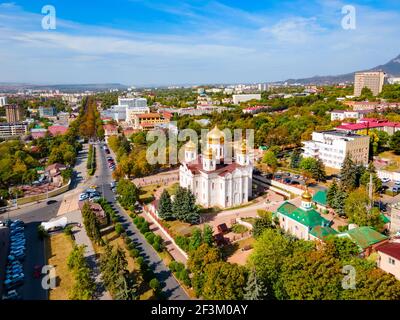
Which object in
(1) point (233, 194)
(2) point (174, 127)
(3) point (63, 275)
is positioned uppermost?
(2) point (174, 127)

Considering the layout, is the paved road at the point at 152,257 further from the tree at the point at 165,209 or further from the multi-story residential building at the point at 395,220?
the multi-story residential building at the point at 395,220

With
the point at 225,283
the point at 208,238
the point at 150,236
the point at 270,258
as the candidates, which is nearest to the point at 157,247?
the point at 150,236

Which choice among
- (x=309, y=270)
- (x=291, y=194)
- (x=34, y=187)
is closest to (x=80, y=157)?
(x=34, y=187)

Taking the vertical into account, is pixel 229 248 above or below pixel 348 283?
below

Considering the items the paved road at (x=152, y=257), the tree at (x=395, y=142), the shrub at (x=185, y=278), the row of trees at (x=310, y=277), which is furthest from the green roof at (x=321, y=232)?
the tree at (x=395, y=142)

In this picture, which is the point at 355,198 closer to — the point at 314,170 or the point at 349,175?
the point at 349,175
